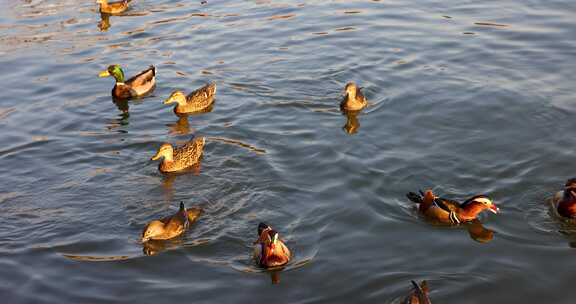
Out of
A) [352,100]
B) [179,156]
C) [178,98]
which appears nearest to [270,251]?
[179,156]

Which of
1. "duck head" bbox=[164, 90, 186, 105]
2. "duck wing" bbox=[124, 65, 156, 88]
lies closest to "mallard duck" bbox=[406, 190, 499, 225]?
"duck head" bbox=[164, 90, 186, 105]

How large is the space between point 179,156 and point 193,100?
2471 millimetres

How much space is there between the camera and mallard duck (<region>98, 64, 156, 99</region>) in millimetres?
16188

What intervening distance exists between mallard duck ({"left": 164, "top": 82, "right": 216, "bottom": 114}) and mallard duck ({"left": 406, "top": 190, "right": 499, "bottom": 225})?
19.1 ft

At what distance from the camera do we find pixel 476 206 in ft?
33.8

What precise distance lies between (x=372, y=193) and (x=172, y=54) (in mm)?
8437

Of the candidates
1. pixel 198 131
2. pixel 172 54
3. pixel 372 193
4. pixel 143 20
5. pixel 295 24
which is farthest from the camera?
pixel 143 20

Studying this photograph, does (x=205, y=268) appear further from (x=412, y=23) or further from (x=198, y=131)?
(x=412, y=23)

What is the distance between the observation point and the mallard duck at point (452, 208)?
1030cm

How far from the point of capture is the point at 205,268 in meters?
9.84

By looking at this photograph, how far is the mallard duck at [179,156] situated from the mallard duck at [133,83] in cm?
352

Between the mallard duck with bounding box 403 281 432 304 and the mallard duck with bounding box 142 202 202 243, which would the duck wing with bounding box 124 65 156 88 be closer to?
the mallard duck with bounding box 142 202 202 243

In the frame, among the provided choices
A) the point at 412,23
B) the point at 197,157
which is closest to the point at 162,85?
the point at 197,157

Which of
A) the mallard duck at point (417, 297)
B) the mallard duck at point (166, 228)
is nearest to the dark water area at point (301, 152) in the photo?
the mallard duck at point (166, 228)
